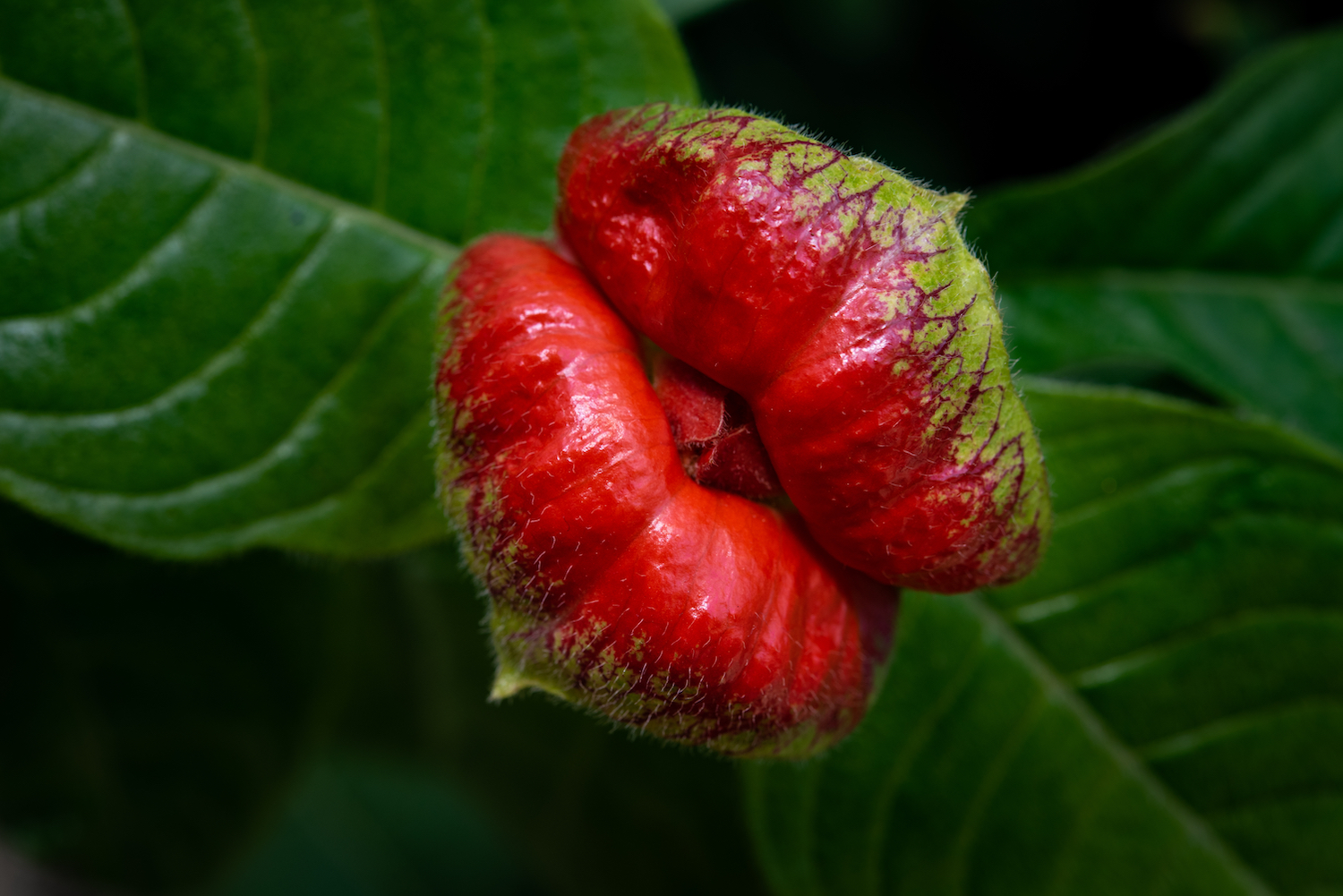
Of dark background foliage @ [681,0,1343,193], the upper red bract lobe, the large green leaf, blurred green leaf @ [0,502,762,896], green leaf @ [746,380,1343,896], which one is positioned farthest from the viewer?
dark background foliage @ [681,0,1343,193]

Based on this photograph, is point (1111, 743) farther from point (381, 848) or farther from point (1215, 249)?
point (381, 848)

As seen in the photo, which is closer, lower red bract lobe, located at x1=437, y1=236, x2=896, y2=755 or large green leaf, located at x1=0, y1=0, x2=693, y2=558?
lower red bract lobe, located at x1=437, y1=236, x2=896, y2=755

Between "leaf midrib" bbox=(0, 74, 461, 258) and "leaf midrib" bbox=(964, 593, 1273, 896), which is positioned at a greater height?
"leaf midrib" bbox=(0, 74, 461, 258)

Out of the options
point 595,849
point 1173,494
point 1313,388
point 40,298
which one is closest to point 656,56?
point 40,298

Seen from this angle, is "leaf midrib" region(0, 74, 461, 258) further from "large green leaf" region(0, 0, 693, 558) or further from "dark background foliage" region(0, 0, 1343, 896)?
"dark background foliage" region(0, 0, 1343, 896)

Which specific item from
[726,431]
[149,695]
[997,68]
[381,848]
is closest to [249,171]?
[726,431]

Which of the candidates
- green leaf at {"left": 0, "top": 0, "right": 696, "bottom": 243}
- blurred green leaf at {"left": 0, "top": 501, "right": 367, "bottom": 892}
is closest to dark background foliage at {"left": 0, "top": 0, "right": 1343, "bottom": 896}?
blurred green leaf at {"left": 0, "top": 501, "right": 367, "bottom": 892}

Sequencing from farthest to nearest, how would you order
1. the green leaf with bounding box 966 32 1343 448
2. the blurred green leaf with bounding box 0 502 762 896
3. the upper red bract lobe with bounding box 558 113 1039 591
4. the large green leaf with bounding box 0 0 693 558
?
the blurred green leaf with bounding box 0 502 762 896, the green leaf with bounding box 966 32 1343 448, the large green leaf with bounding box 0 0 693 558, the upper red bract lobe with bounding box 558 113 1039 591

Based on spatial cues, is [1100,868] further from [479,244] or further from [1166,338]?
[479,244]
